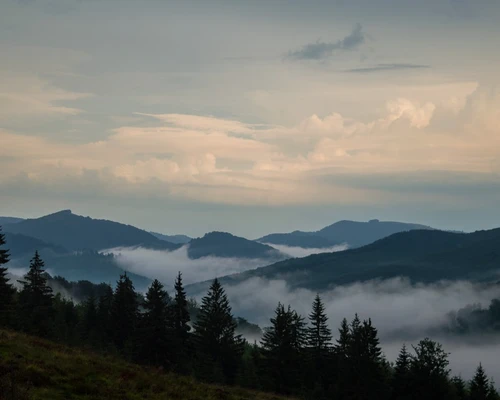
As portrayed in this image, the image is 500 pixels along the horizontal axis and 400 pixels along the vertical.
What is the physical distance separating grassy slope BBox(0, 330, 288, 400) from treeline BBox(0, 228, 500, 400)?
27.7 m

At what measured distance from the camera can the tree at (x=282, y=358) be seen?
64.9 m

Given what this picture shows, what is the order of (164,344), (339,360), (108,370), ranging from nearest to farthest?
1. (108,370)
2. (164,344)
3. (339,360)

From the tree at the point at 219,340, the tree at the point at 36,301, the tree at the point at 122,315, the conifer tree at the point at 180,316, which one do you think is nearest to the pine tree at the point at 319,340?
the tree at the point at 219,340

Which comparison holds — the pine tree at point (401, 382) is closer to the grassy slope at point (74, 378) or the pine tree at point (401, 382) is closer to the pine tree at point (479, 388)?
the pine tree at point (479, 388)

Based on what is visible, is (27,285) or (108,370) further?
(27,285)

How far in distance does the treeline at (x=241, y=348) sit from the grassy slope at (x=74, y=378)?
27.7 metres

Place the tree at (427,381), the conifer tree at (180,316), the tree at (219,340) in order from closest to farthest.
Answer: the tree at (427,381) < the conifer tree at (180,316) < the tree at (219,340)

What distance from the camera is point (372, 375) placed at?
6562 centimetres

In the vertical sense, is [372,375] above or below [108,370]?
below

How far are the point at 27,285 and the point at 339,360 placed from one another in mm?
44588

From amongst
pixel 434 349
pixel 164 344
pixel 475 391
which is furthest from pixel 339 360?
pixel 164 344

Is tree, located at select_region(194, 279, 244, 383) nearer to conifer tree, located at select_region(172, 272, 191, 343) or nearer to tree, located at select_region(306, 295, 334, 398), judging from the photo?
conifer tree, located at select_region(172, 272, 191, 343)

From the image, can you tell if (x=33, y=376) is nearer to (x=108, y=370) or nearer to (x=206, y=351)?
(x=108, y=370)

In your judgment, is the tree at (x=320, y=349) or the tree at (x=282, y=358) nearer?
the tree at (x=282, y=358)
